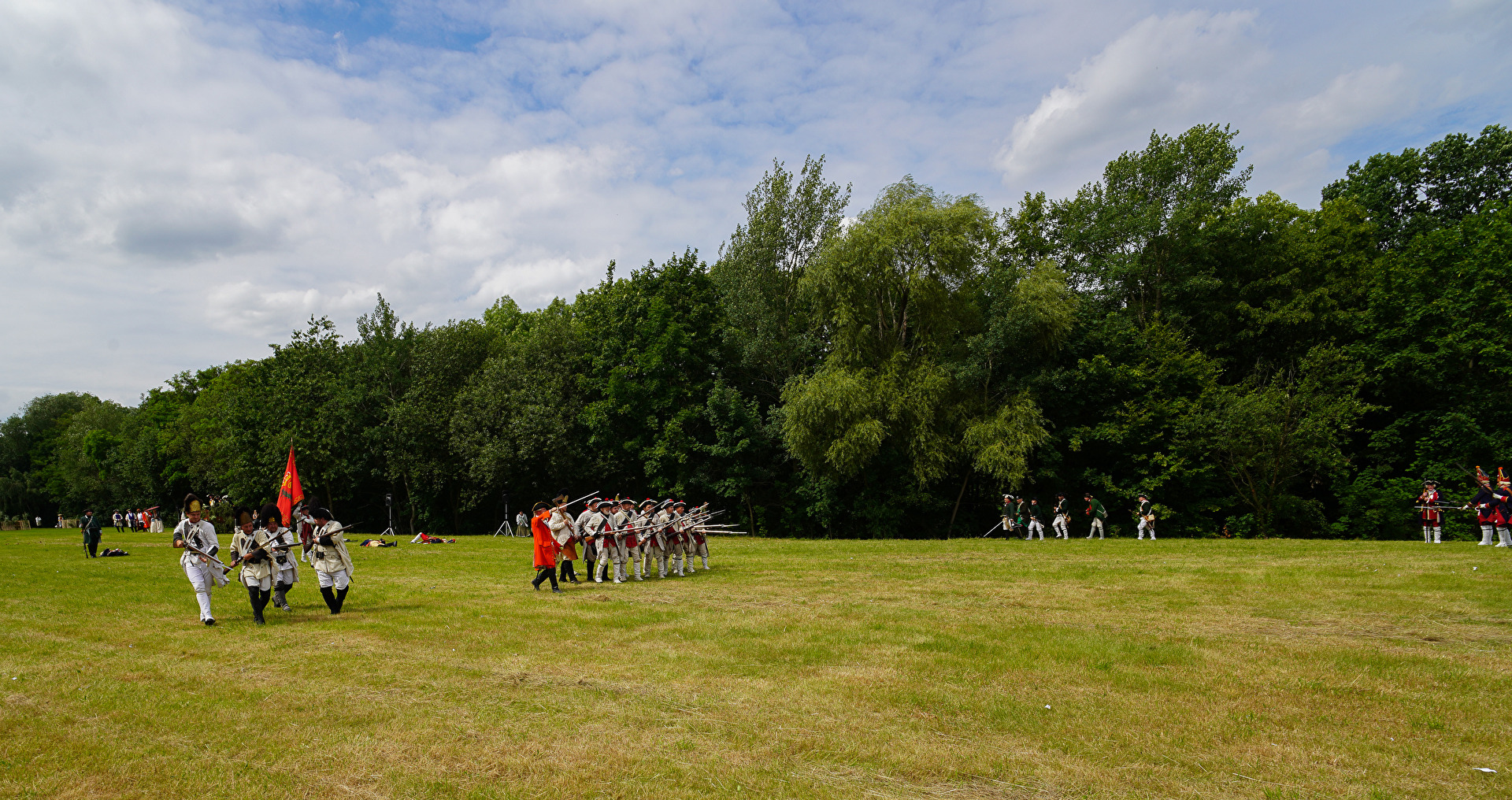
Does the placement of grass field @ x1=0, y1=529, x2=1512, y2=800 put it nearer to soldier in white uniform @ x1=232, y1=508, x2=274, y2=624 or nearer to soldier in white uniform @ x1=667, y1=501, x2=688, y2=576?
soldier in white uniform @ x1=232, y1=508, x2=274, y2=624

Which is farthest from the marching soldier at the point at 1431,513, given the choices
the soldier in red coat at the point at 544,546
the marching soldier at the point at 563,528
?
the soldier in red coat at the point at 544,546

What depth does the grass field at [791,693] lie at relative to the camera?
5.98 metres

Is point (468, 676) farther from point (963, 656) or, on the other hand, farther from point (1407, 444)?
point (1407, 444)

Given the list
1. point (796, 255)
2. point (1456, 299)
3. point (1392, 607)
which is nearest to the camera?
point (1392, 607)

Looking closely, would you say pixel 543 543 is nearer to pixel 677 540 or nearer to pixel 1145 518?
pixel 677 540

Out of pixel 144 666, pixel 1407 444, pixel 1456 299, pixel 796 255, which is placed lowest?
pixel 144 666

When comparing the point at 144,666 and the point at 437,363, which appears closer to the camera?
the point at 144,666

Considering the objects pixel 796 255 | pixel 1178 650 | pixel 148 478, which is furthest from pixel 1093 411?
pixel 148 478

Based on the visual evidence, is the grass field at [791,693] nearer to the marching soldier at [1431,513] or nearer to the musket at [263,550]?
the musket at [263,550]

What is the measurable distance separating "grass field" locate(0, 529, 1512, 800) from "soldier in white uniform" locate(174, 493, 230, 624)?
529mm

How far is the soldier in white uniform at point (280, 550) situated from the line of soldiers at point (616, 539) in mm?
4204

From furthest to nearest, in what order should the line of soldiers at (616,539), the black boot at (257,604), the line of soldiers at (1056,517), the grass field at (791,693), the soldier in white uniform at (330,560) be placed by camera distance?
1. the line of soldiers at (1056,517)
2. the line of soldiers at (616,539)
3. the soldier in white uniform at (330,560)
4. the black boot at (257,604)
5. the grass field at (791,693)

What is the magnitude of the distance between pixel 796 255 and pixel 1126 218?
619 inches

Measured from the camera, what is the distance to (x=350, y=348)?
51875mm
